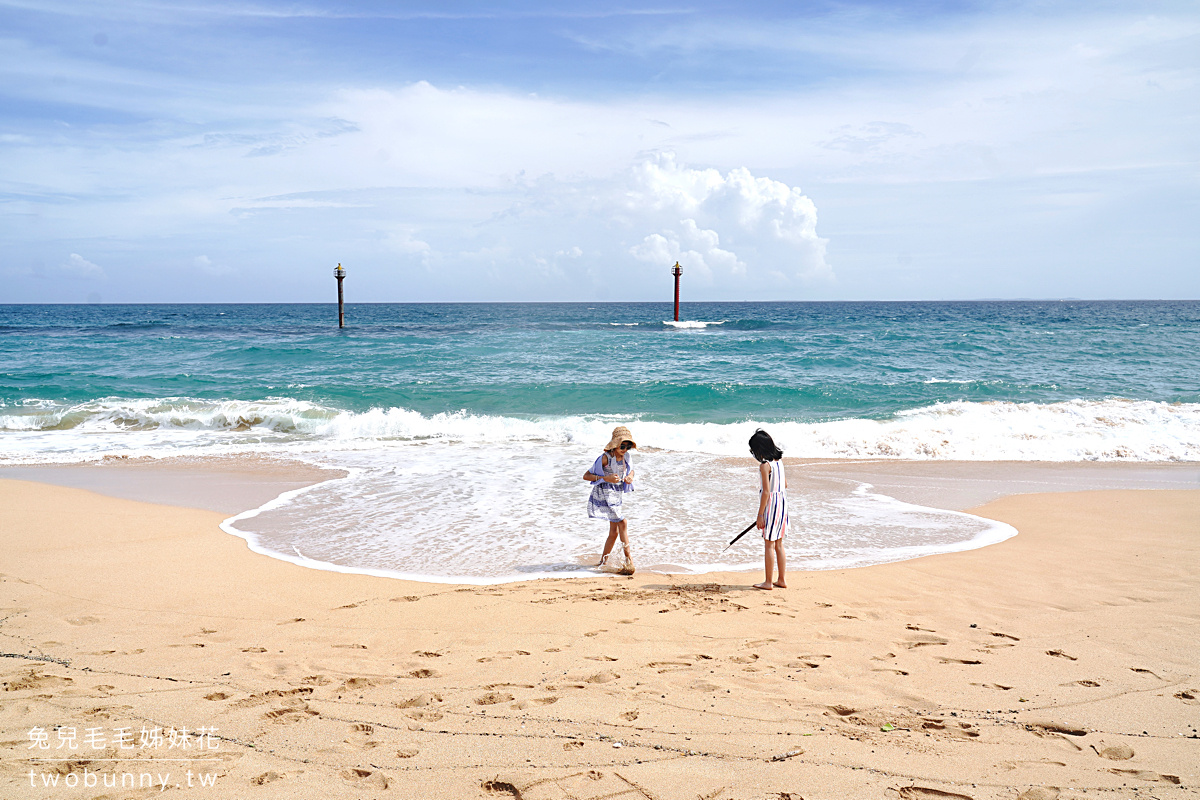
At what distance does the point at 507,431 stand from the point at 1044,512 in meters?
9.56

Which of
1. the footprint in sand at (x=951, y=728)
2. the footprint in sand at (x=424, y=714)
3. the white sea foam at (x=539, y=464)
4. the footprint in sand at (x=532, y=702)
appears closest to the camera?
the footprint in sand at (x=951, y=728)

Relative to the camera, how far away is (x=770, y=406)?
656 inches

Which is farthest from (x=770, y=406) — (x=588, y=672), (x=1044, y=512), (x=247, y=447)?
(x=588, y=672)

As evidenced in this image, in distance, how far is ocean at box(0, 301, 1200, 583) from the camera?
23.9 feet

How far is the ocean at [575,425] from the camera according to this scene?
7297 mm

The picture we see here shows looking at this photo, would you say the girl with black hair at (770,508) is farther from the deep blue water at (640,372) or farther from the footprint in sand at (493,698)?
the deep blue water at (640,372)

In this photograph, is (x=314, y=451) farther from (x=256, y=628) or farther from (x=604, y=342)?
(x=604, y=342)

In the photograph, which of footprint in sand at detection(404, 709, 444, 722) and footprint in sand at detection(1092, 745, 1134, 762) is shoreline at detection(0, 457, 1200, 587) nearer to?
footprint in sand at detection(1092, 745, 1134, 762)

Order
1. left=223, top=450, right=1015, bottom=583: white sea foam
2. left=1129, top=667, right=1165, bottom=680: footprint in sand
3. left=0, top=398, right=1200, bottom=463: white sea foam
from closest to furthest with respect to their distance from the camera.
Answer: left=1129, top=667, right=1165, bottom=680: footprint in sand, left=223, top=450, right=1015, bottom=583: white sea foam, left=0, top=398, right=1200, bottom=463: white sea foam

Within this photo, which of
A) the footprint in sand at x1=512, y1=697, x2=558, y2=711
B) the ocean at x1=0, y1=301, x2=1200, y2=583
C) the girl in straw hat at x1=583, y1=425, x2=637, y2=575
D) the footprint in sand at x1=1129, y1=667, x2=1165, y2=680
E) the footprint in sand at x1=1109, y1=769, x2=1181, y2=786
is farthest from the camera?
the ocean at x1=0, y1=301, x2=1200, y2=583

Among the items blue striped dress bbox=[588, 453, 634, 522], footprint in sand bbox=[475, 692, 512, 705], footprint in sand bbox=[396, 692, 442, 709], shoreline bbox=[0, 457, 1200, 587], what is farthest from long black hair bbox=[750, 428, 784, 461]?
footprint in sand bbox=[396, 692, 442, 709]

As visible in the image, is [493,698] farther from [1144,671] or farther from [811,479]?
[811,479]

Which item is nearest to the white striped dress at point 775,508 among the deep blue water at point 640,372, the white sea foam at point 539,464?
the white sea foam at point 539,464

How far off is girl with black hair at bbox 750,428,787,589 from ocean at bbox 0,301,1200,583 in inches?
32.6
